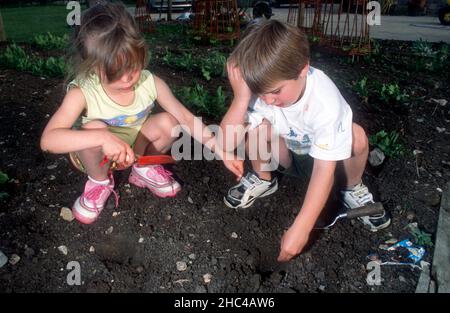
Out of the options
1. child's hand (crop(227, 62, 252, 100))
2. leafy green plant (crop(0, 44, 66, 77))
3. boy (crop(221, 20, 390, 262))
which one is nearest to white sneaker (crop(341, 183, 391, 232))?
boy (crop(221, 20, 390, 262))

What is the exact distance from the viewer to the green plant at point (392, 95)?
3.55 metres

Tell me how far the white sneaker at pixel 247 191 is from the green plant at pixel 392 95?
69.3 inches

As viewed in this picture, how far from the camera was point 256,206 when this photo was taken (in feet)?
7.91

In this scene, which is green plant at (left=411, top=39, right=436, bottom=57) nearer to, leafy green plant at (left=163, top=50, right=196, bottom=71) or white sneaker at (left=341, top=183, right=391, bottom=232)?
leafy green plant at (left=163, top=50, right=196, bottom=71)

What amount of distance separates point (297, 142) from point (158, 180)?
0.86 metres

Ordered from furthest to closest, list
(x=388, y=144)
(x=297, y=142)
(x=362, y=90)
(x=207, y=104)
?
1. (x=362, y=90)
2. (x=207, y=104)
3. (x=388, y=144)
4. (x=297, y=142)

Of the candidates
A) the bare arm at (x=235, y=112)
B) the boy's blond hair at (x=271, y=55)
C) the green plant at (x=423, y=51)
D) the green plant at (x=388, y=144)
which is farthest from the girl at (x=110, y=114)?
the green plant at (x=423, y=51)

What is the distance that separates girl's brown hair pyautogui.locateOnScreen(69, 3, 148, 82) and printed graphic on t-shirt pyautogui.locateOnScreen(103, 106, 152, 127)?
0.34 m

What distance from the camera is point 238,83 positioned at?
2064 mm

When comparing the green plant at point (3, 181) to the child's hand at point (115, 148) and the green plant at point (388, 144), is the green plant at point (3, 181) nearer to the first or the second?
the child's hand at point (115, 148)

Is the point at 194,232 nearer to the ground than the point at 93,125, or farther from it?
nearer to the ground

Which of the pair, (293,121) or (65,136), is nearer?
(65,136)

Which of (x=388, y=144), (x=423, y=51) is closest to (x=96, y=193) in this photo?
(x=388, y=144)

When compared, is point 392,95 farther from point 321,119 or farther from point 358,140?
point 321,119
